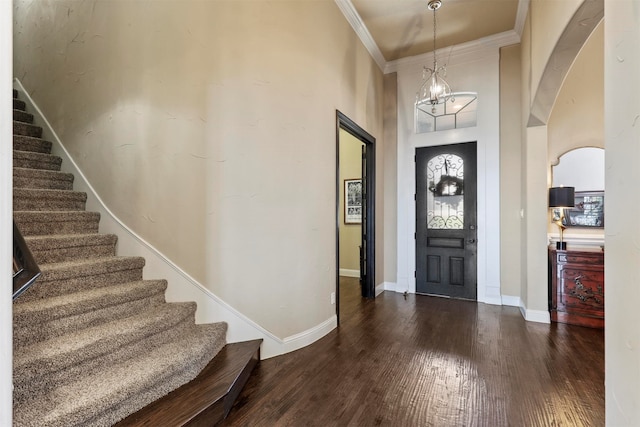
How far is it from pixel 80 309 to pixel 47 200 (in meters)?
1.39

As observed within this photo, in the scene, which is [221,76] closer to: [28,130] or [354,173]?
[28,130]

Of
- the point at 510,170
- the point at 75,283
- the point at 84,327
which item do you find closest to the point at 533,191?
the point at 510,170

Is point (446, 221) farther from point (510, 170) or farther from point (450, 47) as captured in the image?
point (450, 47)

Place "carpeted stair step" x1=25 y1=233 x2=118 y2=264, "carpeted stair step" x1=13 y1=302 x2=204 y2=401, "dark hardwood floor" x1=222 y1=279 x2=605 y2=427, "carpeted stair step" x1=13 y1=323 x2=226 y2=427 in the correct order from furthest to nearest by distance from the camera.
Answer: "carpeted stair step" x1=25 y1=233 x2=118 y2=264 < "dark hardwood floor" x1=222 y1=279 x2=605 y2=427 < "carpeted stair step" x1=13 y1=302 x2=204 y2=401 < "carpeted stair step" x1=13 y1=323 x2=226 y2=427

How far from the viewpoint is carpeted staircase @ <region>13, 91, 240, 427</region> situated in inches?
56.1

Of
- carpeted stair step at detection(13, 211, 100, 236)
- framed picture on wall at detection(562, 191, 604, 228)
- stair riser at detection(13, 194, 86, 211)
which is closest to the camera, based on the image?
carpeted stair step at detection(13, 211, 100, 236)

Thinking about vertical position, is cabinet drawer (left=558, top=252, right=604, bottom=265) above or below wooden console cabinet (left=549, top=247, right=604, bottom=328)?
above

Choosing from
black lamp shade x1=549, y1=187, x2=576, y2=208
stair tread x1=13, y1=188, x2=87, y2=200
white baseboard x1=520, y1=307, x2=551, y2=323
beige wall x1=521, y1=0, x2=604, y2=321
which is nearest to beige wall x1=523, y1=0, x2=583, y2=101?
beige wall x1=521, y1=0, x2=604, y2=321

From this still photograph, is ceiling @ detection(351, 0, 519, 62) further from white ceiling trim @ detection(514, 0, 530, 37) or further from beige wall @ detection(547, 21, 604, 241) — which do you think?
beige wall @ detection(547, 21, 604, 241)

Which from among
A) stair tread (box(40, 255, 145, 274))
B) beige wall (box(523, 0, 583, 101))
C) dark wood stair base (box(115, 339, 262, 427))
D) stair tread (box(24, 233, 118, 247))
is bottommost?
dark wood stair base (box(115, 339, 262, 427))

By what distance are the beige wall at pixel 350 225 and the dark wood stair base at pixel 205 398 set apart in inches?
146

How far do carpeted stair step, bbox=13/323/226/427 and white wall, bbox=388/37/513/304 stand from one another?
3569 mm

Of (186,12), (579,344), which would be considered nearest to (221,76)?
(186,12)

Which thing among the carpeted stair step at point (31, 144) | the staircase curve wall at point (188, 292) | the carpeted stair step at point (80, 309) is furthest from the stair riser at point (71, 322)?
the carpeted stair step at point (31, 144)
